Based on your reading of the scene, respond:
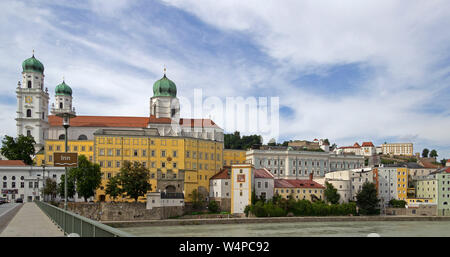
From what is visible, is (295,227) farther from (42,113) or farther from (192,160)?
(42,113)

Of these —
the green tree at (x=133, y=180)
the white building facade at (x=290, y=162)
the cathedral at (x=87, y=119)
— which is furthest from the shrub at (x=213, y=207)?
the white building facade at (x=290, y=162)

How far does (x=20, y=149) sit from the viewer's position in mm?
92688

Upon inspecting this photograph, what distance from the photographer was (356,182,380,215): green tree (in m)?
79.2

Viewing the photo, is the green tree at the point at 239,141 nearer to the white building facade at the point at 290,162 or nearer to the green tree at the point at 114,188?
the white building facade at the point at 290,162

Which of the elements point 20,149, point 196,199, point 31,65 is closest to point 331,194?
point 196,199

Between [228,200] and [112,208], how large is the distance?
1934cm

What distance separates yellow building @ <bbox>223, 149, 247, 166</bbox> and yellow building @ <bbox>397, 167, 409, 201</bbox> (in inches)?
1217

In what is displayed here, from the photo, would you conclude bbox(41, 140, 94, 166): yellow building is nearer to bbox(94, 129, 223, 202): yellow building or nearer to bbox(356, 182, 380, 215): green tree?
bbox(94, 129, 223, 202): yellow building

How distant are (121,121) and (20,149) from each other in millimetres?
21474

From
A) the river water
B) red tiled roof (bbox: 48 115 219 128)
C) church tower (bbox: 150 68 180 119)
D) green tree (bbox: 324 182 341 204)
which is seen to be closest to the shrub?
the river water
